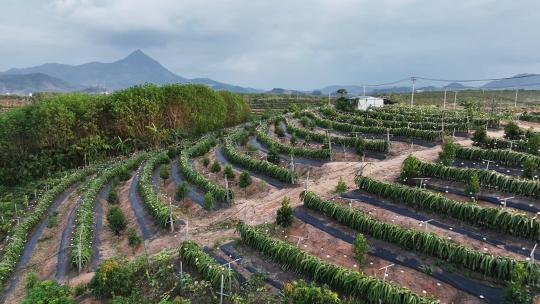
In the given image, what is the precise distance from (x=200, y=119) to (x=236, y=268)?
33.3 meters

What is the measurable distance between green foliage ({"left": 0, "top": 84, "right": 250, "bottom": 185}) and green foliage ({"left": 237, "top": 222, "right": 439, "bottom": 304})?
29.5 meters

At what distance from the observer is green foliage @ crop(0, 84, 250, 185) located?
3756cm

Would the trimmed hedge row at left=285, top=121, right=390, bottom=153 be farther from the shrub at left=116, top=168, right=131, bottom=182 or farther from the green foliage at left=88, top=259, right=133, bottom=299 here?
the green foliage at left=88, top=259, right=133, bottom=299

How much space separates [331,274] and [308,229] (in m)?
4.18

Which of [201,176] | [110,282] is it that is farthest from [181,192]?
[110,282]

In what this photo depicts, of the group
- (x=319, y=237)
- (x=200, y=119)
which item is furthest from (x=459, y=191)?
(x=200, y=119)

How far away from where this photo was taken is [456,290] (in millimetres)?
11672

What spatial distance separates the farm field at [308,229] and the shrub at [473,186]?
0.19 ft

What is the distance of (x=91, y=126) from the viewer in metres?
39.6

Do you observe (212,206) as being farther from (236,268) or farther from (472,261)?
(472,261)

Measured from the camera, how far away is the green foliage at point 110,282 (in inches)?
544

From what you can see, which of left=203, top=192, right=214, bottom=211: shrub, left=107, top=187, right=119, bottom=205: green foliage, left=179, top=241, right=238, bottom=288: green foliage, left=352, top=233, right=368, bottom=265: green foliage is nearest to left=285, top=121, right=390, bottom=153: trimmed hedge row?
left=203, top=192, right=214, bottom=211: shrub

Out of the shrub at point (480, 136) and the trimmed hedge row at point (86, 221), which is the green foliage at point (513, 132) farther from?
the trimmed hedge row at point (86, 221)

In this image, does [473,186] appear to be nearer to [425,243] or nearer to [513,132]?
[425,243]
